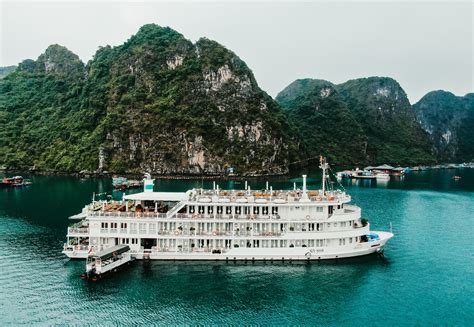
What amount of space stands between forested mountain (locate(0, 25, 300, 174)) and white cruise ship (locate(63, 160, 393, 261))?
323 ft

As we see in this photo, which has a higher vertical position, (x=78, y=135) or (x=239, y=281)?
(x=78, y=135)

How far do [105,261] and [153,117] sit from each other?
114304 mm

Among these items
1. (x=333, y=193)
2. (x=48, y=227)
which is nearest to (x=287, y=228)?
(x=333, y=193)

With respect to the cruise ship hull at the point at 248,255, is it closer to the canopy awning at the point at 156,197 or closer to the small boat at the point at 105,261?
the small boat at the point at 105,261

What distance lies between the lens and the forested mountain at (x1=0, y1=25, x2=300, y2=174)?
5546 inches

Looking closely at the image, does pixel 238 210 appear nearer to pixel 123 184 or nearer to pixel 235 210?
pixel 235 210

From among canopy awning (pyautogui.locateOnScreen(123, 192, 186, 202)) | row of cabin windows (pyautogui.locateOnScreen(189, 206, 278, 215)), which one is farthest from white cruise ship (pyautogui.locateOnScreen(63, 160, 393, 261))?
canopy awning (pyautogui.locateOnScreen(123, 192, 186, 202))

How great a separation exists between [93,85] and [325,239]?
482 ft

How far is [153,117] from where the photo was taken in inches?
5758

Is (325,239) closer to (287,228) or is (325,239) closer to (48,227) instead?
(287,228)

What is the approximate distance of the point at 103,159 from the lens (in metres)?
138

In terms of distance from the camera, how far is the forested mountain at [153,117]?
140875 mm

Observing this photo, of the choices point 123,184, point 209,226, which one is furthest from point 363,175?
point 209,226

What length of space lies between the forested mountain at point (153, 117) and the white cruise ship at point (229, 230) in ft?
323
